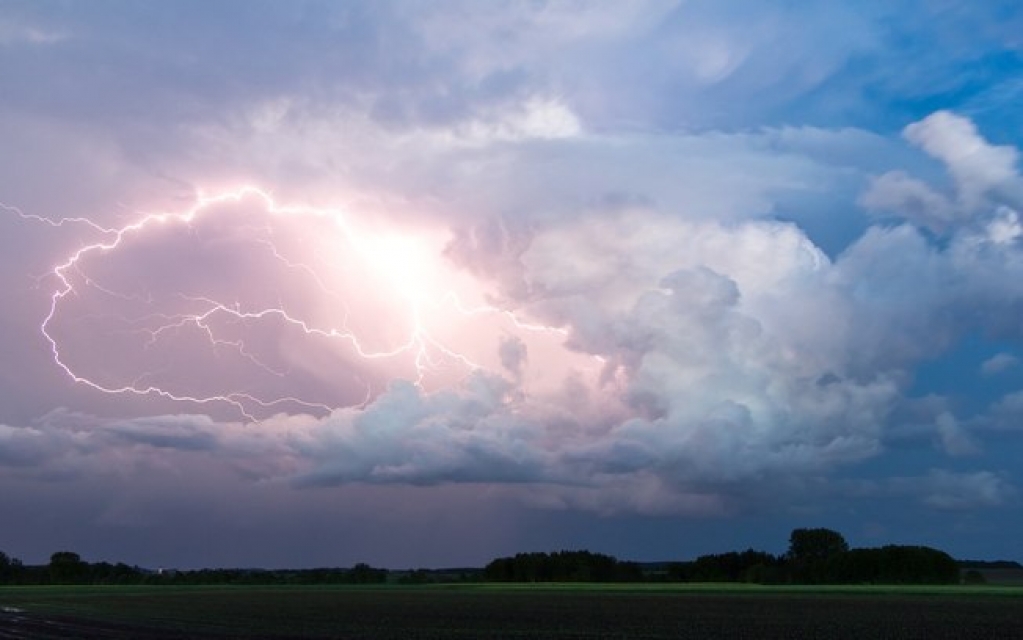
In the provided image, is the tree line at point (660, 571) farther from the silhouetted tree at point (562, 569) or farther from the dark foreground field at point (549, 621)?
the dark foreground field at point (549, 621)

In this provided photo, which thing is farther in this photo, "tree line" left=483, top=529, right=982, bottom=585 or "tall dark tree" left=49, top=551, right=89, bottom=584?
"tall dark tree" left=49, top=551, right=89, bottom=584

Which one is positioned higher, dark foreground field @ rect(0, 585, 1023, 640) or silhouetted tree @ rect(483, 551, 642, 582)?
silhouetted tree @ rect(483, 551, 642, 582)

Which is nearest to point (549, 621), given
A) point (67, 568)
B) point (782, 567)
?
point (782, 567)

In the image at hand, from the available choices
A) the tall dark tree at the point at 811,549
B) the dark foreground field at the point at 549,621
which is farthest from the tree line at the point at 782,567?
the dark foreground field at the point at 549,621

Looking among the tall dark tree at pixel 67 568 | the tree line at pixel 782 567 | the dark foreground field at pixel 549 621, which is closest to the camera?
the dark foreground field at pixel 549 621

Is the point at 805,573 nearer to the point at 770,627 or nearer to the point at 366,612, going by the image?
the point at 366,612

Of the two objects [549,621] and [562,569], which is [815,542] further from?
[549,621]

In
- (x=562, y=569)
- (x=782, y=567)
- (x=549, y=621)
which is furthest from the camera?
(x=562, y=569)

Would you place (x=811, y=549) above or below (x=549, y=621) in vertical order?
above

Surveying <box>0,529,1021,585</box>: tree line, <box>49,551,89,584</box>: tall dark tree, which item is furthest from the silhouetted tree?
<box>49,551,89,584</box>: tall dark tree

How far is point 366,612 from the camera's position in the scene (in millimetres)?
60062

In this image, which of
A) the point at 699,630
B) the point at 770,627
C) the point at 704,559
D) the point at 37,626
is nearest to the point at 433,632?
the point at 699,630

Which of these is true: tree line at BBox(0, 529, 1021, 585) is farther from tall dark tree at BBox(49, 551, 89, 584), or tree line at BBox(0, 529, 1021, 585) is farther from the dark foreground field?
the dark foreground field

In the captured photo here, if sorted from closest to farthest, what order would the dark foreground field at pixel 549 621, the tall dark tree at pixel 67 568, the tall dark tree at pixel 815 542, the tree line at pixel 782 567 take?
the dark foreground field at pixel 549 621 < the tree line at pixel 782 567 < the tall dark tree at pixel 815 542 < the tall dark tree at pixel 67 568
